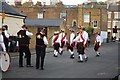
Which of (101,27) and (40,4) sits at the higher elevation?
(40,4)

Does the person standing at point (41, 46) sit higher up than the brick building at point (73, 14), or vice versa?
the brick building at point (73, 14)

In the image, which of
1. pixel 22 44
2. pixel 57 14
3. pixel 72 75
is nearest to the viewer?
pixel 72 75

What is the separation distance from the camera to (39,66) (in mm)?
17375

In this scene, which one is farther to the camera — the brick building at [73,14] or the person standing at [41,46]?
the brick building at [73,14]

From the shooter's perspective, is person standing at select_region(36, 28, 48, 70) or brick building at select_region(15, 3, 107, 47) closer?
person standing at select_region(36, 28, 48, 70)

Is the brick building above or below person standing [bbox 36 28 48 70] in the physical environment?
above

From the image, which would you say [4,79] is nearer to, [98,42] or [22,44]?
[22,44]

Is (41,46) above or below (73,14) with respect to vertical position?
below

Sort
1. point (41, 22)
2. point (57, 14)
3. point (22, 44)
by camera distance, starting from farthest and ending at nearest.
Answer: point (57, 14)
point (41, 22)
point (22, 44)

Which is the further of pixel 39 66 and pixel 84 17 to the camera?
pixel 84 17

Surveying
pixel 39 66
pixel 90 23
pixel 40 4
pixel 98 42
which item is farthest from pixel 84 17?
pixel 39 66

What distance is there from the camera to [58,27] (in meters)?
50.3

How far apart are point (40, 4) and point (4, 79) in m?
66.1

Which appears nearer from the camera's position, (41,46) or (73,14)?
(41,46)
